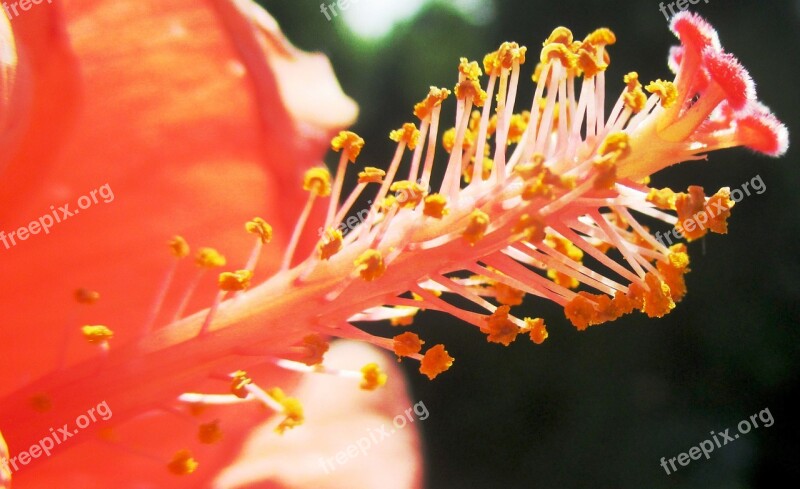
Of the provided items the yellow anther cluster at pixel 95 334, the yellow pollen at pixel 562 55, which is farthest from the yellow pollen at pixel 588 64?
the yellow anther cluster at pixel 95 334

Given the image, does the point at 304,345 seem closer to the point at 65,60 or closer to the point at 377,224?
the point at 377,224

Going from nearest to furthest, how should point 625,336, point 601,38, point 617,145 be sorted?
point 617,145
point 601,38
point 625,336

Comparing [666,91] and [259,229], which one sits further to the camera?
[259,229]

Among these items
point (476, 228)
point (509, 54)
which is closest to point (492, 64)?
point (509, 54)

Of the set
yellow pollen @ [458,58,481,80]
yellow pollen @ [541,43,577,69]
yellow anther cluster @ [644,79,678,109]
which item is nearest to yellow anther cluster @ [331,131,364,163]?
yellow pollen @ [458,58,481,80]

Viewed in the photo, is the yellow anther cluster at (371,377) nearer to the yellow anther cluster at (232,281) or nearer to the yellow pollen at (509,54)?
the yellow anther cluster at (232,281)

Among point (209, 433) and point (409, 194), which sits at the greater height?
point (409, 194)

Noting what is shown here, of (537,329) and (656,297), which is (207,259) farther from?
(656,297)
